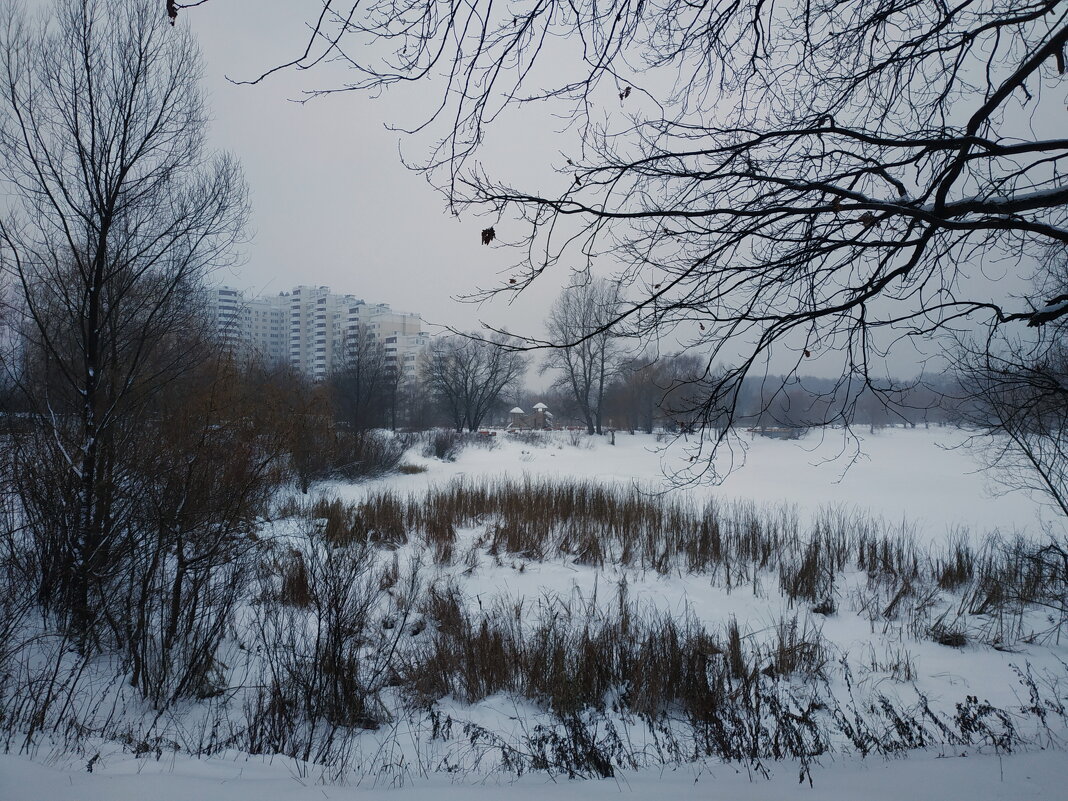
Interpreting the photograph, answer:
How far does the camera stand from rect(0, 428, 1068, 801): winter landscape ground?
100 inches

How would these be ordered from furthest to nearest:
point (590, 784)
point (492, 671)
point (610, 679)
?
point (492, 671) < point (610, 679) < point (590, 784)

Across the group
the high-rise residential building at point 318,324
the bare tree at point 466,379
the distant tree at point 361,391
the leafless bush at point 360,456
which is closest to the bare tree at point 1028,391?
the leafless bush at point 360,456

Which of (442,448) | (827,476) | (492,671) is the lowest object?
(827,476)

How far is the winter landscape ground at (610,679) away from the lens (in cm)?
255

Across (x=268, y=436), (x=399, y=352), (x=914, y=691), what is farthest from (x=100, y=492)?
(x=399, y=352)

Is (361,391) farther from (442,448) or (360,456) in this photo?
(360,456)

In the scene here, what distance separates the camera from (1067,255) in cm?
374

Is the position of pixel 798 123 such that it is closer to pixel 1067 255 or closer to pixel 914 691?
pixel 1067 255

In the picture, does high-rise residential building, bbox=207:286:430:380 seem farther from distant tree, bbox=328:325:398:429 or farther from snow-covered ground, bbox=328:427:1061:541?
A: snow-covered ground, bbox=328:427:1061:541

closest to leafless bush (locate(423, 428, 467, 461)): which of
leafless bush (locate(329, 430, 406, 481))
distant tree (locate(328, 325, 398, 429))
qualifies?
distant tree (locate(328, 325, 398, 429))

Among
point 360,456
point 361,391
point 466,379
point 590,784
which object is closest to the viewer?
point 590,784

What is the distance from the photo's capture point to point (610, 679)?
422 centimetres

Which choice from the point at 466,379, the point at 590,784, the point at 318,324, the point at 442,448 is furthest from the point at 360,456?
the point at 318,324

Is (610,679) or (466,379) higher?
(466,379)
